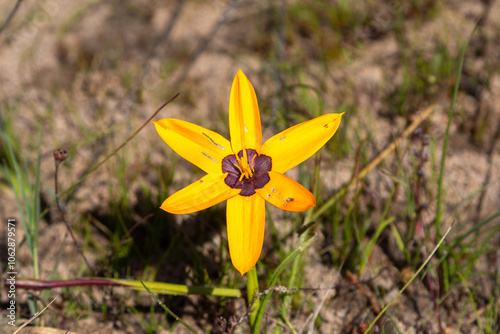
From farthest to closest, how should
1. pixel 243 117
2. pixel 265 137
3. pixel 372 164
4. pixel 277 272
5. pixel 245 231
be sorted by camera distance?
pixel 265 137
pixel 372 164
pixel 243 117
pixel 277 272
pixel 245 231

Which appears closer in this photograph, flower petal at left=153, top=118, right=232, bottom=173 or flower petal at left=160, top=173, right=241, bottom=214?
flower petal at left=160, top=173, right=241, bottom=214

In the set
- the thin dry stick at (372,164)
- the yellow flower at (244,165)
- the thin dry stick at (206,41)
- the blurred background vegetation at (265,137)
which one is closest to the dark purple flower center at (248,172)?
the yellow flower at (244,165)

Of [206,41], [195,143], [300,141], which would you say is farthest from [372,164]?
[206,41]

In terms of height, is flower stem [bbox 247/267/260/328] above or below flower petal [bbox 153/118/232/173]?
below

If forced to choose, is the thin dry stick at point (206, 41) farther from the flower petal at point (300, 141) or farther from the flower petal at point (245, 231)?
the flower petal at point (245, 231)

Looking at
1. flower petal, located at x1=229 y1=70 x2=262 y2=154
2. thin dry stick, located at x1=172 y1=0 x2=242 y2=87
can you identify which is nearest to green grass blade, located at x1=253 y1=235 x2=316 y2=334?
flower petal, located at x1=229 y1=70 x2=262 y2=154

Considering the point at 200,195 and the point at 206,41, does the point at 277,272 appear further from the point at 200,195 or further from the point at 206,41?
the point at 206,41

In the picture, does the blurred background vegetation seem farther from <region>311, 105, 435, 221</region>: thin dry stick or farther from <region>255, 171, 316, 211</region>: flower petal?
<region>255, 171, 316, 211</region>: flower petal

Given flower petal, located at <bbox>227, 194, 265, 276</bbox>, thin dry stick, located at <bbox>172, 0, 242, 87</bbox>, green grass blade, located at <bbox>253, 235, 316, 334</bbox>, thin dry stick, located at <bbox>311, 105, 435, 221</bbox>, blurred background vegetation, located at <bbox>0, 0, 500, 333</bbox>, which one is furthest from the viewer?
thin dry stick, located at <bbox>172, 0, 242, 87</bbox>

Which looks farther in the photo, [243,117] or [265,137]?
[265,137]
